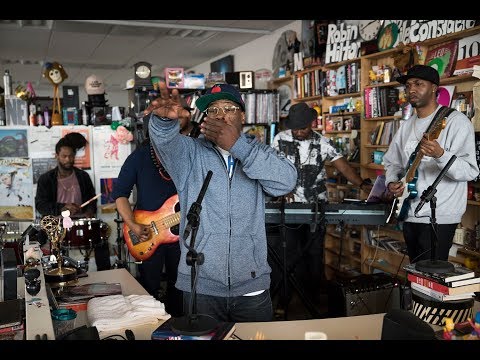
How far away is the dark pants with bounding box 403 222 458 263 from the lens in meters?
2.97

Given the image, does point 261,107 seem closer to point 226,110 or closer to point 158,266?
point 158,266

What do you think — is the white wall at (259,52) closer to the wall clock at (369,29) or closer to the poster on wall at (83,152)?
the wall clock at (369,29)

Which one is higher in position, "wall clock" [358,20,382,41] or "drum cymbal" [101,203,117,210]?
"wall clock" [358,20,382,41]

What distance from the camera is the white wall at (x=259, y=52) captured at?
6.92 metres

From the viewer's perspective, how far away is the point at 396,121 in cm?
438

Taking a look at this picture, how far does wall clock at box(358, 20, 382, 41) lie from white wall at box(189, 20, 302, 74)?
157 cm

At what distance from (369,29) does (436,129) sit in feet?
6.89

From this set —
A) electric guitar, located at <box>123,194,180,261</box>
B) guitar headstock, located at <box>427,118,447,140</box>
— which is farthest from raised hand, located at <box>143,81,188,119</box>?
guitar headstock, located at <box>427,118,447,140</box>

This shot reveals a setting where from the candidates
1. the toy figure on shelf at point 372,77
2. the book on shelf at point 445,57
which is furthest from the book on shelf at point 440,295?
the toy figure on shelf at point 372,77

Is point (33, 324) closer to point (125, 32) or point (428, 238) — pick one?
point (428, 238)

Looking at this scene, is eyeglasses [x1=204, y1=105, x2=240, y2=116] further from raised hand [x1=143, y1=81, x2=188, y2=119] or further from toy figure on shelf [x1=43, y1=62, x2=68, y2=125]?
toy figure on shelf [x1=43, y1=62, x2=68, y2=125]

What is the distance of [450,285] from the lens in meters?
1.87
